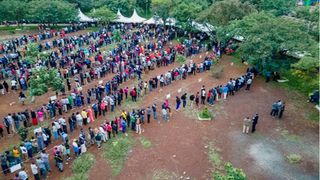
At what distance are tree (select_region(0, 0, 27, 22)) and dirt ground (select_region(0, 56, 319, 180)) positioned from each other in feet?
62.4

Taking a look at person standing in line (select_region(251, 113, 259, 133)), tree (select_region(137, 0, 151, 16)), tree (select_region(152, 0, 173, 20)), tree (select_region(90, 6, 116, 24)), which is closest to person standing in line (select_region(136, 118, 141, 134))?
person standing in line (select_region(251, 113, 259, 133))

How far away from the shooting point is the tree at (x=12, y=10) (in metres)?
39.5

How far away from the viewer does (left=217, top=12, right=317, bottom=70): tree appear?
2428cm

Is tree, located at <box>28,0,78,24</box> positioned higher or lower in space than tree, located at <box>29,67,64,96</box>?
higher

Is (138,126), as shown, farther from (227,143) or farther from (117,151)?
(227,143)

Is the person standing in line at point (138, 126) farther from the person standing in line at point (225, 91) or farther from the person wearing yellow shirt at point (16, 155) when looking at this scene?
the person standing in line at point (225, 91)

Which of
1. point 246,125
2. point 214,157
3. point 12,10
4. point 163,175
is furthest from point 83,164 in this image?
point 12,10

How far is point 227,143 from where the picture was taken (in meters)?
18.7

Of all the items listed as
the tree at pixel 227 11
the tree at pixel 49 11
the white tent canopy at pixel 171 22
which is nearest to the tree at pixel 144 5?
the white tent canopy at pixel 171 22

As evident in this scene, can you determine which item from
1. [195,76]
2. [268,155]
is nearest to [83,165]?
[268,155]

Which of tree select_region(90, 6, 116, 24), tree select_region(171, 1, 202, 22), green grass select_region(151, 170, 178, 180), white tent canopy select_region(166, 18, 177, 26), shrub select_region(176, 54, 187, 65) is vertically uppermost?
tree select_region(171, 1, 202, 22)

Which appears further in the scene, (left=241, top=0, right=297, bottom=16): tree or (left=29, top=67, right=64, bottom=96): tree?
(left=241, top=0, right=297, bottom=16): tree

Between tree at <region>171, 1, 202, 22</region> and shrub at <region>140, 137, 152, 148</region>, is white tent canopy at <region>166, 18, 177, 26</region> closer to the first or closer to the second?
tree at <region>171, 1, 202, 22</region>

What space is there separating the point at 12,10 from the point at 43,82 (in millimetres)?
21342
